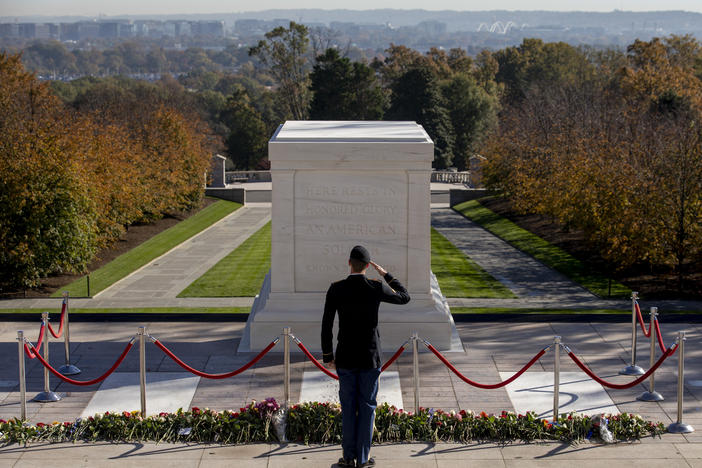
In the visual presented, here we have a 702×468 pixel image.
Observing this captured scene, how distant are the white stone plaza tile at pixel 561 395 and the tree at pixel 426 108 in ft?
191

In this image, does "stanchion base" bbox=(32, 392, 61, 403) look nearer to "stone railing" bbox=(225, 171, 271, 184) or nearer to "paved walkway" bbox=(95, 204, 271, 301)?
"paved walkway" bbox=(95, 204, 271, 301)

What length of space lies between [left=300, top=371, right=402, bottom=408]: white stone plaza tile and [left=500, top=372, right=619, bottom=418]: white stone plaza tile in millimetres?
1435

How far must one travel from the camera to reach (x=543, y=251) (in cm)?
2773

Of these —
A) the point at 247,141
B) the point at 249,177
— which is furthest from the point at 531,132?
the point at 247,141

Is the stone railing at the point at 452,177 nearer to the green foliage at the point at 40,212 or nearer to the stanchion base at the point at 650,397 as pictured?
the green foliage at the point at 40,212

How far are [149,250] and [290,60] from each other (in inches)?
2223

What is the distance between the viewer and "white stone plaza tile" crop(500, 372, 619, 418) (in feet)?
35.3

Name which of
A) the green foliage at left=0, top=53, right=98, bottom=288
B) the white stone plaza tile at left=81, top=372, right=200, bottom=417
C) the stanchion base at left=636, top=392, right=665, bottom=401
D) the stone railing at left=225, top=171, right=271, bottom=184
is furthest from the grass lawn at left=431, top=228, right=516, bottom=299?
the stone railing at left=225, top=171, right=271, bottom=184

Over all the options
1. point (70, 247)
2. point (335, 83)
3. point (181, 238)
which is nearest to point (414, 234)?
point (70, 247)

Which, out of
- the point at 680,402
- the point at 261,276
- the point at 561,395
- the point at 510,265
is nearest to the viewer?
the point at 680,402

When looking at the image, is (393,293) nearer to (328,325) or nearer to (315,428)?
(328,325)

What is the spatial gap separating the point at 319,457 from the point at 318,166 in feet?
15.6

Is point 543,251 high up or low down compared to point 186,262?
up

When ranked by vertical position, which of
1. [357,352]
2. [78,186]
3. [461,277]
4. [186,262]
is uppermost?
[357,352]
